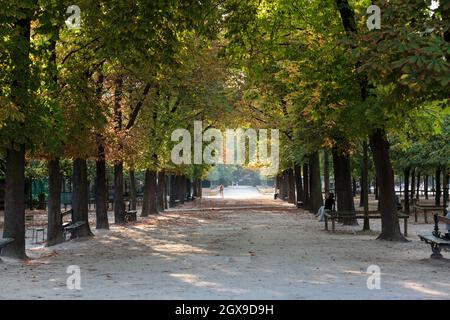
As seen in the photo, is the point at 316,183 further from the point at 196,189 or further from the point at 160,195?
the point at 196,189

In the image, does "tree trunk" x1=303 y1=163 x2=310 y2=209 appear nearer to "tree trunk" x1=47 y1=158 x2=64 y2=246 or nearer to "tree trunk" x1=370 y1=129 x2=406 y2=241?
"tree trunk" x1=370 y1=129 x2=406 y2=241

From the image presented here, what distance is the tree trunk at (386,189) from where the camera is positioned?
729 inches

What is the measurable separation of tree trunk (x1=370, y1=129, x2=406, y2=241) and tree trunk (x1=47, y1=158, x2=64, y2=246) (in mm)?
9586

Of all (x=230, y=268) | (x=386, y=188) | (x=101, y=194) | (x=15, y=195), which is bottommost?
(x=230, y=268)

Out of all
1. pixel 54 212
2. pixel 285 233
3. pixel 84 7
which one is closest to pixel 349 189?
pixel 285 233

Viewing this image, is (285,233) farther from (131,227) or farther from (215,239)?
(131,227)

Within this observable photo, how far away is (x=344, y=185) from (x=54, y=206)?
12820 mm

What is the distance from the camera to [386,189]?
61.0ft

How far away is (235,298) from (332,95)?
10511 mm

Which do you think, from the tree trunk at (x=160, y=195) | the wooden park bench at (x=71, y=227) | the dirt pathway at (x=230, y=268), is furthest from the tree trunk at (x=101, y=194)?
the tree trunk at (x=160, y=195)

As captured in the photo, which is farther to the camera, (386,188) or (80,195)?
(80,195)

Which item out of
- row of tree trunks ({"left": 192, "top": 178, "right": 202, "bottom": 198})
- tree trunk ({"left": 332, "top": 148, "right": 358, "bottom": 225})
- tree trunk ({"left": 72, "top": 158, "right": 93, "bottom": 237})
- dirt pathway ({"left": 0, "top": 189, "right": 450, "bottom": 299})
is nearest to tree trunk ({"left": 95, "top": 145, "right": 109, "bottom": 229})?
tree trunk ({"left": 72, "top": 158, "right": 93, "bottom": 237})

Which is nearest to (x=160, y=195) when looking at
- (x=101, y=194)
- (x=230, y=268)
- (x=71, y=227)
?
(x=101, y=194)

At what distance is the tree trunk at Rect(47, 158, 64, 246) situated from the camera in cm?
1852
